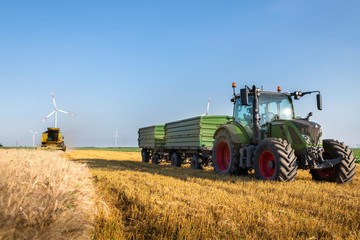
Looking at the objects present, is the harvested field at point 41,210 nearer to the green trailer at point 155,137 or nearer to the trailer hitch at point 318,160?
the trailer hitch at point 318,160

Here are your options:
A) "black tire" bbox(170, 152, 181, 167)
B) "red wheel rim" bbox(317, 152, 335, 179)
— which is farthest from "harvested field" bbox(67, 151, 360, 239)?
"black tire" bbox(170, 152, 181, 167)

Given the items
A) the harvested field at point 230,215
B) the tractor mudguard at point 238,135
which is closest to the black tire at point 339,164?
the harvested field at point 230,215

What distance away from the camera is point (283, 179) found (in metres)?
7.63

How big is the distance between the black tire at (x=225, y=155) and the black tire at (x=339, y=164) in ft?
8.62

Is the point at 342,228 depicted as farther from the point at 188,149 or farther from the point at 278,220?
the point at 188,149

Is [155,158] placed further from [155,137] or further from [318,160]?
[318,160]

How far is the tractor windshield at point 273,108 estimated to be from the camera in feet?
31.4

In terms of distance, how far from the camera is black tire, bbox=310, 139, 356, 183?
27.9 feet

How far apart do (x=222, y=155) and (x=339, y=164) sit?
12.8 ft

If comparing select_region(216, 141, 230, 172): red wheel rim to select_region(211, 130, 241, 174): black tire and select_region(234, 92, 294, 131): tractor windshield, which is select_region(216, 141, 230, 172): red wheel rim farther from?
select_region(234, 92, 294, 131): tractor windshield

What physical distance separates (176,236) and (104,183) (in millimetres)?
4717

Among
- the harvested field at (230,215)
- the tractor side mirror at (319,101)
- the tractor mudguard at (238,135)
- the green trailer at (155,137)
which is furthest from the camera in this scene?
the green trailer at (155,137)

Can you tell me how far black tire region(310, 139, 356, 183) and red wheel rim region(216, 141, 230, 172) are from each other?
3220mm

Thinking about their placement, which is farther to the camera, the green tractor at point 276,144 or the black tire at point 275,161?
the green tractor at point 276,144
